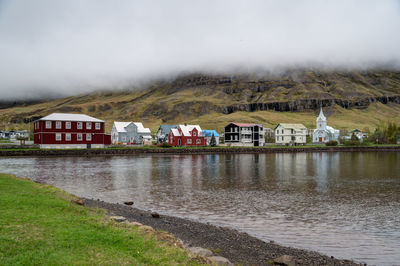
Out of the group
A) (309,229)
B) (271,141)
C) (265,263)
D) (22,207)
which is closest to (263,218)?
(309,229)

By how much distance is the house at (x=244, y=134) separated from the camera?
122625 mm

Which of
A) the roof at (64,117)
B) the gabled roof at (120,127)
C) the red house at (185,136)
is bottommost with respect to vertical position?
the red house at (185,136)

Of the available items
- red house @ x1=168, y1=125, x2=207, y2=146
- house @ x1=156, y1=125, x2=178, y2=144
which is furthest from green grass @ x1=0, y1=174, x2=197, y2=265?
house @ x1=156, y1=125, x2=178, y2=144

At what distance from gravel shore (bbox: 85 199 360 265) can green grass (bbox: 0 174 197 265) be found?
3.06 meters

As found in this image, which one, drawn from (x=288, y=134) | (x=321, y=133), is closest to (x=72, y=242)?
(x=288, y=134)

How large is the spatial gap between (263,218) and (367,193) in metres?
15.0

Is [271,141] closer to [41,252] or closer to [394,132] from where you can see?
[394,132]

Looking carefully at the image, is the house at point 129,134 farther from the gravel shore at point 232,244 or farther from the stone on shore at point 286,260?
the stone on shore at point 286,260

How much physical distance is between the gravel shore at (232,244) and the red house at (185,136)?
94974 millimetres

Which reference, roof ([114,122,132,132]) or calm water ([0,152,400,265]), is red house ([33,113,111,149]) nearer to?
roof ([114,122,132,132])

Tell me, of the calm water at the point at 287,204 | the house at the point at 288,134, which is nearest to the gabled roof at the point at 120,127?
the house at the point at 288,134

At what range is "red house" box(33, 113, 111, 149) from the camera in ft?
286

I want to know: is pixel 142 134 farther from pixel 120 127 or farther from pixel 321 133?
pixel 321 133

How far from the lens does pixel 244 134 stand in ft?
404
